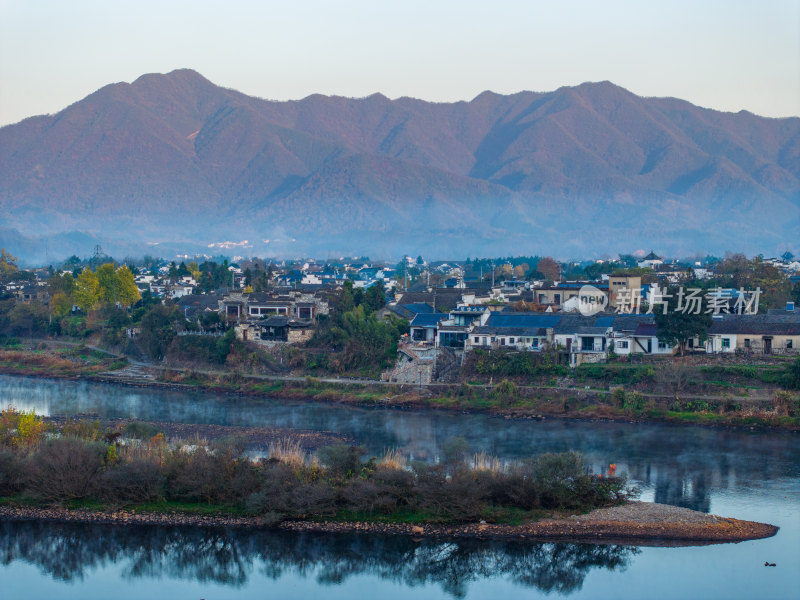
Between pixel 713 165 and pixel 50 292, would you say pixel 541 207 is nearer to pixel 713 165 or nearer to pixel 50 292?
pixel 713 165

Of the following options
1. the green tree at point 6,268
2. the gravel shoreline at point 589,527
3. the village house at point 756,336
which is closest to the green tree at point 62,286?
the green tree at point 6,268

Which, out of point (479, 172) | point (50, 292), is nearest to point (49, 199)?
point (479, 172)

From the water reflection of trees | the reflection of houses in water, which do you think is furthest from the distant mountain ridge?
the water reflection of trees

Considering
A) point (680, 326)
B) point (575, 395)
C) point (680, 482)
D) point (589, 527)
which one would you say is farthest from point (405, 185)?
point (589, 527)

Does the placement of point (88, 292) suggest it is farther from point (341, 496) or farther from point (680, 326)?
point (341, 496)

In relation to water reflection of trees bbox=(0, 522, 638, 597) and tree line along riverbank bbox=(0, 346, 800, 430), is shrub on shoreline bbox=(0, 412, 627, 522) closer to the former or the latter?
water reflection of trees bbox=(0, 522, 638, 597)
